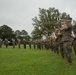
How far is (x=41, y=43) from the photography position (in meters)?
50.8

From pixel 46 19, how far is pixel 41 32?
26.9 ft

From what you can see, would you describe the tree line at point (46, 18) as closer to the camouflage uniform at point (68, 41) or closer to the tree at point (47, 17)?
the tree at point (47, 17)

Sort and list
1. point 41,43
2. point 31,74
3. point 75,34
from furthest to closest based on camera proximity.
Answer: point 41,43, point 75,34, point 31,74

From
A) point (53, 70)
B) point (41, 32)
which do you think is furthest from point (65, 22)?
point (41, 32)

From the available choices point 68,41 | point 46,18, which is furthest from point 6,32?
point 68,41

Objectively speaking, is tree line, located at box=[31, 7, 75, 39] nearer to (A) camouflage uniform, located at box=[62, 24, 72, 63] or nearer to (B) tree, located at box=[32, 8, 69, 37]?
(B) tree, located at box=[32, 8, 69, 37]

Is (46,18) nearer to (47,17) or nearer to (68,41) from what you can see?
(47,17)

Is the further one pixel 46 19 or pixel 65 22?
pixel 46 19

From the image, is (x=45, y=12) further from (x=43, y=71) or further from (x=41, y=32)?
(x=43, y=71)

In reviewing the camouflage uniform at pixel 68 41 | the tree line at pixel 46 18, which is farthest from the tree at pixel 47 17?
the camouflage uniform at pixel 68 41

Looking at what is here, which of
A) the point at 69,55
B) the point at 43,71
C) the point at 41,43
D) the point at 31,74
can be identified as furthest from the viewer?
the point at 41,43

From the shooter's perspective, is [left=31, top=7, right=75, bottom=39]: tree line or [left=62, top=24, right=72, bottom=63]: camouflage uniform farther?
[left=31, top=7, right=75, bottom=39]: tree line

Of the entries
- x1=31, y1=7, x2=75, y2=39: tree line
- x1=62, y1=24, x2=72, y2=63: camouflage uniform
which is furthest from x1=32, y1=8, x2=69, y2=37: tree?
x1=62, y1=24, x2=72, y2=63: camouflage uniform

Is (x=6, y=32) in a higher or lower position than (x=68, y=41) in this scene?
higher
